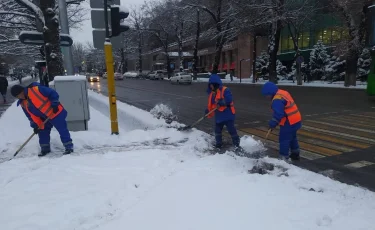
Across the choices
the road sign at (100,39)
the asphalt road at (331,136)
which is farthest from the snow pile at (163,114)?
the road sign at (100,39)

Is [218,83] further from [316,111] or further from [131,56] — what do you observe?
[131,56]

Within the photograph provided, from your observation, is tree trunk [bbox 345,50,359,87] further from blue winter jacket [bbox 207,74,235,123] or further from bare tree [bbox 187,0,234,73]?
blue winter jacket [bbox 207,74,235,123]

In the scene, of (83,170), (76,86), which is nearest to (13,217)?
(83,170)

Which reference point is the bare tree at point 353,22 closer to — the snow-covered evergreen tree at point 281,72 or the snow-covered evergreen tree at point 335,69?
the snow-covered evergreen tree at point 335,69

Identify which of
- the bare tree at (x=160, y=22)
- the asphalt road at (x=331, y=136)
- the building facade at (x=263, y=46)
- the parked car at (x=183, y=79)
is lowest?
the asphalt road at (x=331, y=136)

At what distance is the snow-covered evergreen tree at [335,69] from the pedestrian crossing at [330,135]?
69.6ft

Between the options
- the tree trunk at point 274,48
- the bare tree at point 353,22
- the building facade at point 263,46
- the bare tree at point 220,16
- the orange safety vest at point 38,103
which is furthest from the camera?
the building facade at point 263,46

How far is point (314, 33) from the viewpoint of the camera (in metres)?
35.2

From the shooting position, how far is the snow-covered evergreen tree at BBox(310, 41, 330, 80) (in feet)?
100

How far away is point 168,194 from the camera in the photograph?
3838 millimetres

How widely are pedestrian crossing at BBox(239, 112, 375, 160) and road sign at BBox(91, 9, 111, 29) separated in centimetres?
400

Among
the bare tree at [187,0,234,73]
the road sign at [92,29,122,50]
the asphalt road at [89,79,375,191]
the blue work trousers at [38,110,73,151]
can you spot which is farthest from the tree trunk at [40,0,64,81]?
the bare tree at [187,0,234,73]

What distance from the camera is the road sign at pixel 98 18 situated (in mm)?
6555

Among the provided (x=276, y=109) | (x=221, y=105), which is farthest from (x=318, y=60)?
(x=276, y=109)
